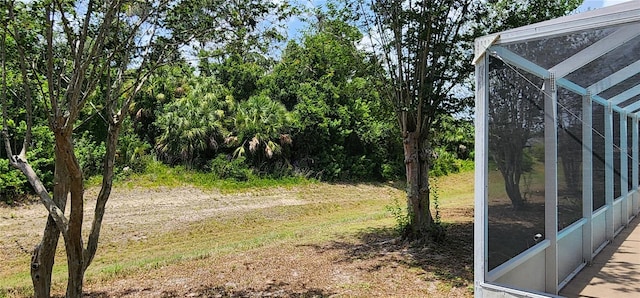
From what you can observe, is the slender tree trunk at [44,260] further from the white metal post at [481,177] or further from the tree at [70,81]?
the white metal post at [481,177]

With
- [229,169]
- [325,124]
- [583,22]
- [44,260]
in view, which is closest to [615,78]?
[583,22]

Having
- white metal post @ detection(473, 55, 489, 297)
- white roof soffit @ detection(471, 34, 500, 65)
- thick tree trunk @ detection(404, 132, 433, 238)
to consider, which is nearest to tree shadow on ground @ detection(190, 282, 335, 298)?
white metal post @ detection(473, 55, 489, 297)

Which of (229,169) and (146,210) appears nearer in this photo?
(146,210)

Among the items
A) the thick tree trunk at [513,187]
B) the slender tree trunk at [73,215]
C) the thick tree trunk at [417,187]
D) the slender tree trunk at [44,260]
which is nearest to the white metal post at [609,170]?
the thick tree trunk at [417,187]

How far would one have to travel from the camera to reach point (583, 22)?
2.69 metres

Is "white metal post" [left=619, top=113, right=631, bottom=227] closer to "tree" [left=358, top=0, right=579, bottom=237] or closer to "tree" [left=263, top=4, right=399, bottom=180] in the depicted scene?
"tree" [left=358, top=0, right=579, bottom=237]

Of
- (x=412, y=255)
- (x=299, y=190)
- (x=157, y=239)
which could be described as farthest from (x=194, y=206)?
(x=412, y=255)

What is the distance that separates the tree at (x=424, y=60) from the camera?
669 cm

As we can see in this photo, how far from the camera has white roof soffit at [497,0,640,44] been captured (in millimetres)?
2459

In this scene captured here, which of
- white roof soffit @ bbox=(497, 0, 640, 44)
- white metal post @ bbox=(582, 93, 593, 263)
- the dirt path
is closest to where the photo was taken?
white roof soffit @ bbox=(497, 0, 640, 44)

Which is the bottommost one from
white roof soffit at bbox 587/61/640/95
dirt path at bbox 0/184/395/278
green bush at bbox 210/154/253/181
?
dirt path at bbox 0/184/395/278

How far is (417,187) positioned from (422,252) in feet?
3.51

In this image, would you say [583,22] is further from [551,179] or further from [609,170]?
[609,170]

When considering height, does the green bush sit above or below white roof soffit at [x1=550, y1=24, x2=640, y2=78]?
below
